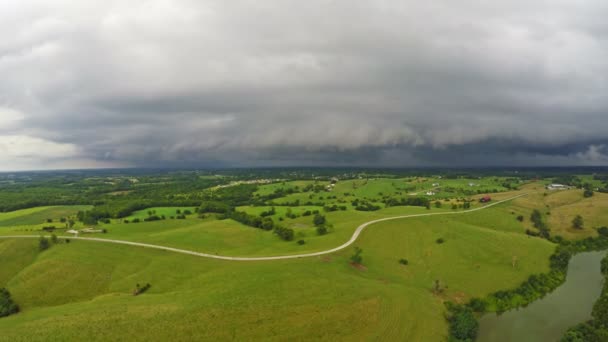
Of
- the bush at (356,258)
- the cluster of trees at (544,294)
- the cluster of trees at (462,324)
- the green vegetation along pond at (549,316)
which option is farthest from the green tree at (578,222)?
the bush at (356,258)

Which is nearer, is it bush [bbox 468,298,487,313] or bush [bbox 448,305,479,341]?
bush [bbox 448,305,479,341]

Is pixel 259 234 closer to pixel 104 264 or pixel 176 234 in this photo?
pixel 176 234

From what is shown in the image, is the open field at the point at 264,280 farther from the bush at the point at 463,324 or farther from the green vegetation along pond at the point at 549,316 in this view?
the green vegetation along pond at the point at 549,316

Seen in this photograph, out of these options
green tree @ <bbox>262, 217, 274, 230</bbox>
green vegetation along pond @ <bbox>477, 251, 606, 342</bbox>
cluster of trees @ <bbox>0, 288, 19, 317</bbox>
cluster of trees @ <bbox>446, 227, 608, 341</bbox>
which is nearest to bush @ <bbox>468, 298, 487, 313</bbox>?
cluster of trees @ <bbox>446, 227, 608, 341</bbox>

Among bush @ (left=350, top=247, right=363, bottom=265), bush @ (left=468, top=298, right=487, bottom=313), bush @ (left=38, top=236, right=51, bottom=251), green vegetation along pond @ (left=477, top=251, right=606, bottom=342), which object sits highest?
bush @ (left=38, top=236, right=51, bottom=251)

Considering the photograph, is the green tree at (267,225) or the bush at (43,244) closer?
the bush at (43,244)

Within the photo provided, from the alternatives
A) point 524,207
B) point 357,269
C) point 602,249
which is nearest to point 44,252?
point 357,269

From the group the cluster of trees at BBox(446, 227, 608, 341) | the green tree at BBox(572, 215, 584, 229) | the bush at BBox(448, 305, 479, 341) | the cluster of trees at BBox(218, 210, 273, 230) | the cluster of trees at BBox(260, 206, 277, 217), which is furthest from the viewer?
the cluster of trees at BBox(260, 206, 277, 217)

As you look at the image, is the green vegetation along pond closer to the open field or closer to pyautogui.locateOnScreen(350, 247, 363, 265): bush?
the open field
